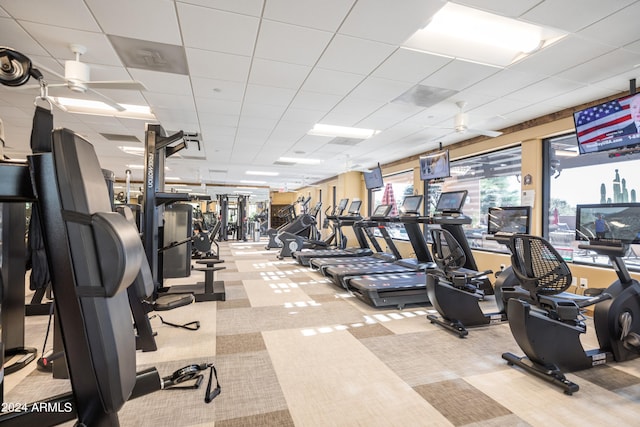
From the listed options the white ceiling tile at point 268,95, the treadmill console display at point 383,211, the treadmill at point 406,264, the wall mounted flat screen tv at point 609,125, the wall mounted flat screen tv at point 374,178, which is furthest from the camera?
the wall mounted flat screen tv at point 374,178

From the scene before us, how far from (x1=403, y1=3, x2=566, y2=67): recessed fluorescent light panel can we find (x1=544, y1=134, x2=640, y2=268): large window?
242 centimetres

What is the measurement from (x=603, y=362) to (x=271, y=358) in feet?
9.51

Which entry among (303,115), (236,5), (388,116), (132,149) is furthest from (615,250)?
(132,149)

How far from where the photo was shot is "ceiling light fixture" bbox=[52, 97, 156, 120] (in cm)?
502

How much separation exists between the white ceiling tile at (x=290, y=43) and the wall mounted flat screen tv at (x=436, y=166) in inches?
175

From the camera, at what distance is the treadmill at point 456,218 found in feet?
14.6

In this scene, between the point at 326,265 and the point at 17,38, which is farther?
the point at 326,265

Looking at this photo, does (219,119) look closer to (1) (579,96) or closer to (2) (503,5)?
(2) (503,5)

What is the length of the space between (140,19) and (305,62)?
165 cm

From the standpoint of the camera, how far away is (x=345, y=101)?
4.78 metres

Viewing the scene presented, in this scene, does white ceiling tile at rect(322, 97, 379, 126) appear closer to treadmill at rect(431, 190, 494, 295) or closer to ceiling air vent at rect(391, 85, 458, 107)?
ceiling air vent at rect(391, 85, 458, 107)

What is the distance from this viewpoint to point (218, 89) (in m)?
4.38

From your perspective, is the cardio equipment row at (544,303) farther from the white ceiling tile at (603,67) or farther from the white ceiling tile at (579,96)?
the white ceiling tile at (579,96)

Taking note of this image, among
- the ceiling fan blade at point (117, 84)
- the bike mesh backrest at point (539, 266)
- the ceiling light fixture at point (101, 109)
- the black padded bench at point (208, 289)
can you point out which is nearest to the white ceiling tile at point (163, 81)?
the ceiling fan blade at point (117, 84)
